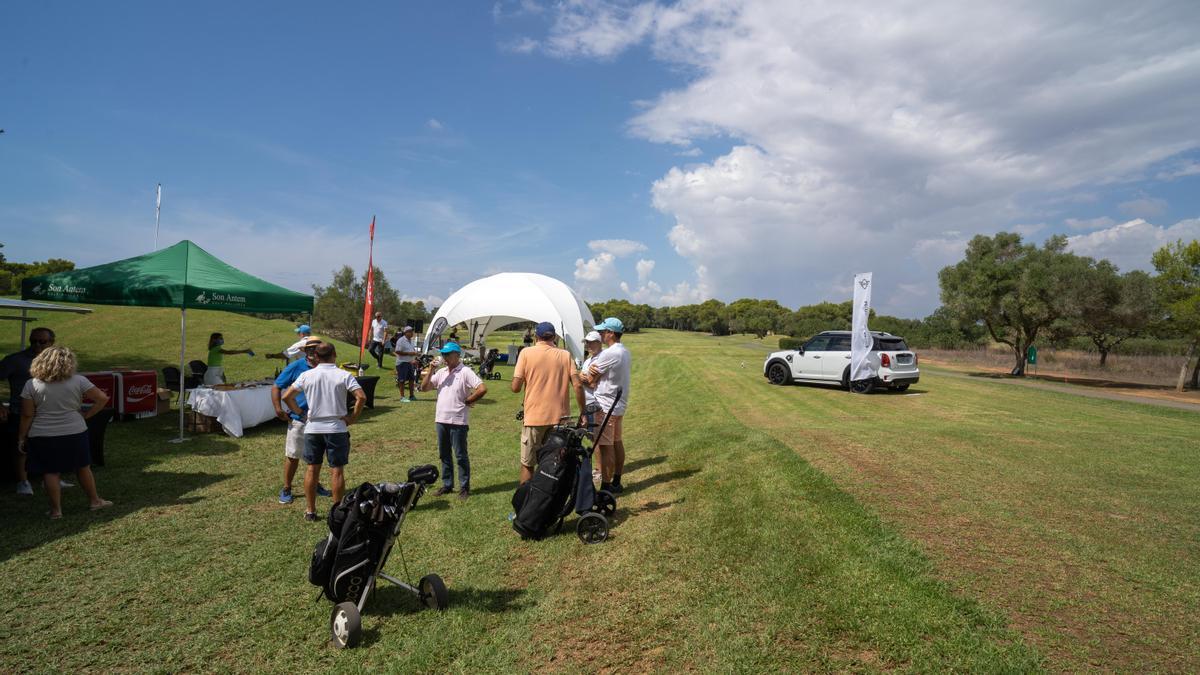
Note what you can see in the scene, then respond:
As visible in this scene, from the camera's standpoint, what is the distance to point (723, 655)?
3.26 metres

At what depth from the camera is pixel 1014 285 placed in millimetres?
23875

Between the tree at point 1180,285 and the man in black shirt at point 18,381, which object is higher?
the tree at point 1180,285

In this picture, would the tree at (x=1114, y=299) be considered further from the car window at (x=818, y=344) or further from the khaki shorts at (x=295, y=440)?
the khaki shorts at (x=295, y=440)

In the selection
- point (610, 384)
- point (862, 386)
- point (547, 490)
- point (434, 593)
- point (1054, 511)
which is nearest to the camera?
point (434, 593)

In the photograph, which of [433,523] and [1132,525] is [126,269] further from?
[1132,525]

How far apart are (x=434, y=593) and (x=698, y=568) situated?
1957mm

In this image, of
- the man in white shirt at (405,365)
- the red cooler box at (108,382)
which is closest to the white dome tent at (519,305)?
the man in white shirt at (405,365)

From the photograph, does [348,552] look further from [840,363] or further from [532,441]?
[840,363]

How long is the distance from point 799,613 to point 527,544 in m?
2.37

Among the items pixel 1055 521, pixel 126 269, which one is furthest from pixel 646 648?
pixel 126 269

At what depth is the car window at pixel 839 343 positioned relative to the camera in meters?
15.9

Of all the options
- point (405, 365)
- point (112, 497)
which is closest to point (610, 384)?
point (112, 497)

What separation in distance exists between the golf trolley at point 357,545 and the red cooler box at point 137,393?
345 inches

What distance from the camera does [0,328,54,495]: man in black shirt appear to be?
6.02 metres
